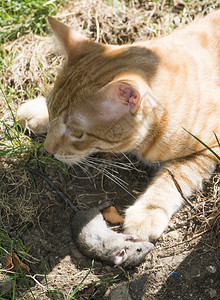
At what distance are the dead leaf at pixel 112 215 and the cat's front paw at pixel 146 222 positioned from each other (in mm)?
114

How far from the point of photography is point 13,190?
3221mm

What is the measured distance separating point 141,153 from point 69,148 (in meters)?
0.66

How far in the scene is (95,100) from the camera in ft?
7.71

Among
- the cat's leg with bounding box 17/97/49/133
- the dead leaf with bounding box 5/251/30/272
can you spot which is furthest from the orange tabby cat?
the dead leaf with bounding box 5/251/30/272

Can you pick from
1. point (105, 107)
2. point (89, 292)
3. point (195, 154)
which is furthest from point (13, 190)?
point (195, 154)

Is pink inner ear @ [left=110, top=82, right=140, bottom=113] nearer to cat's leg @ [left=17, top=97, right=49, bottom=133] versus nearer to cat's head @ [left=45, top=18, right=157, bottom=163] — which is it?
cat's head @ [left=45, top=18, right=157, bottom=163]

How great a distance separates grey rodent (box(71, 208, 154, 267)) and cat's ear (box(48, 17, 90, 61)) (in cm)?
122

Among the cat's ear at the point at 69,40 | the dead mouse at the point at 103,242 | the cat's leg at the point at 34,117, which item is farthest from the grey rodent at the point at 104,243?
the cat's ear at the point at 69,40

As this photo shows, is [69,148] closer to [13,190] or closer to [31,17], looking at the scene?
[13,190]

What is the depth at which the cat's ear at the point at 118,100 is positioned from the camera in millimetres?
2172

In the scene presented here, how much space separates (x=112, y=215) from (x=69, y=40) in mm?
1407

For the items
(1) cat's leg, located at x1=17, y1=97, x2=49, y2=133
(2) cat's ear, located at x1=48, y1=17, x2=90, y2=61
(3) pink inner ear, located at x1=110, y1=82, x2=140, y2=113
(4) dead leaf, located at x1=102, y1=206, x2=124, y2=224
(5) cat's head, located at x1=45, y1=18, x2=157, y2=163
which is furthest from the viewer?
(1) cat's leg, located at x1=17, y1=97, x2=49, y2=133

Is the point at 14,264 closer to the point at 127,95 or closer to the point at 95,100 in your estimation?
the point at 95,100

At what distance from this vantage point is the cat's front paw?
271 centimetres
